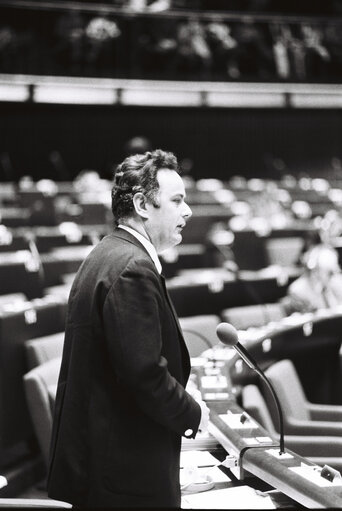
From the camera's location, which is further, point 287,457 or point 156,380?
point 287,457

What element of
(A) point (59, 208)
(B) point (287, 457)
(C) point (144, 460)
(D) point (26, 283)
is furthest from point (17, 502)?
(A) point (59, 208)

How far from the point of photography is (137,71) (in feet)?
30.8

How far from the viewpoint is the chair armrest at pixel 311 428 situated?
275cm

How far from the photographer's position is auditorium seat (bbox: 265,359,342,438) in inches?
109

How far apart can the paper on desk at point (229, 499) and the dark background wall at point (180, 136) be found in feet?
27.3

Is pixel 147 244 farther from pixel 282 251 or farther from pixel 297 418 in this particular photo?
pixel 282 251

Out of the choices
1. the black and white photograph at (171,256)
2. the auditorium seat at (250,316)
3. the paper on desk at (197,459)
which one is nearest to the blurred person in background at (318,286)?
the black and white photograph at (171,256)

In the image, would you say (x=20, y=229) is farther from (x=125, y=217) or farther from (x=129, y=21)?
(x=125, y=217)

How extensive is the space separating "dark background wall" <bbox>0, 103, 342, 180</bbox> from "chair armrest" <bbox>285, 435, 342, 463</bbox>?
7584mm

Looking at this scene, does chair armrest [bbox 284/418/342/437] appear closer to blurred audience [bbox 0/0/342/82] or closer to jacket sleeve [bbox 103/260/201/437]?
jacket sleeve [bbox 103/260/201/437]

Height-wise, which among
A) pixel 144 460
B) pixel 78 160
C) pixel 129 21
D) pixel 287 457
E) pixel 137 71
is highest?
pixel 129 21

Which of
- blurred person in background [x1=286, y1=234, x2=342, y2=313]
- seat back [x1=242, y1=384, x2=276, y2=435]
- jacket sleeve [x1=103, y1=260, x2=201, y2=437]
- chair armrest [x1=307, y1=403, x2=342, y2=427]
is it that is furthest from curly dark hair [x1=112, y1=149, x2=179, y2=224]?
blurred person in background [x1=286, y1=234, x2=342, y2=313]

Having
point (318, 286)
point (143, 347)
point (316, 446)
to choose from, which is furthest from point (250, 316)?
point (143, 347)

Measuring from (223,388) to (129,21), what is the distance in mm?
7798
